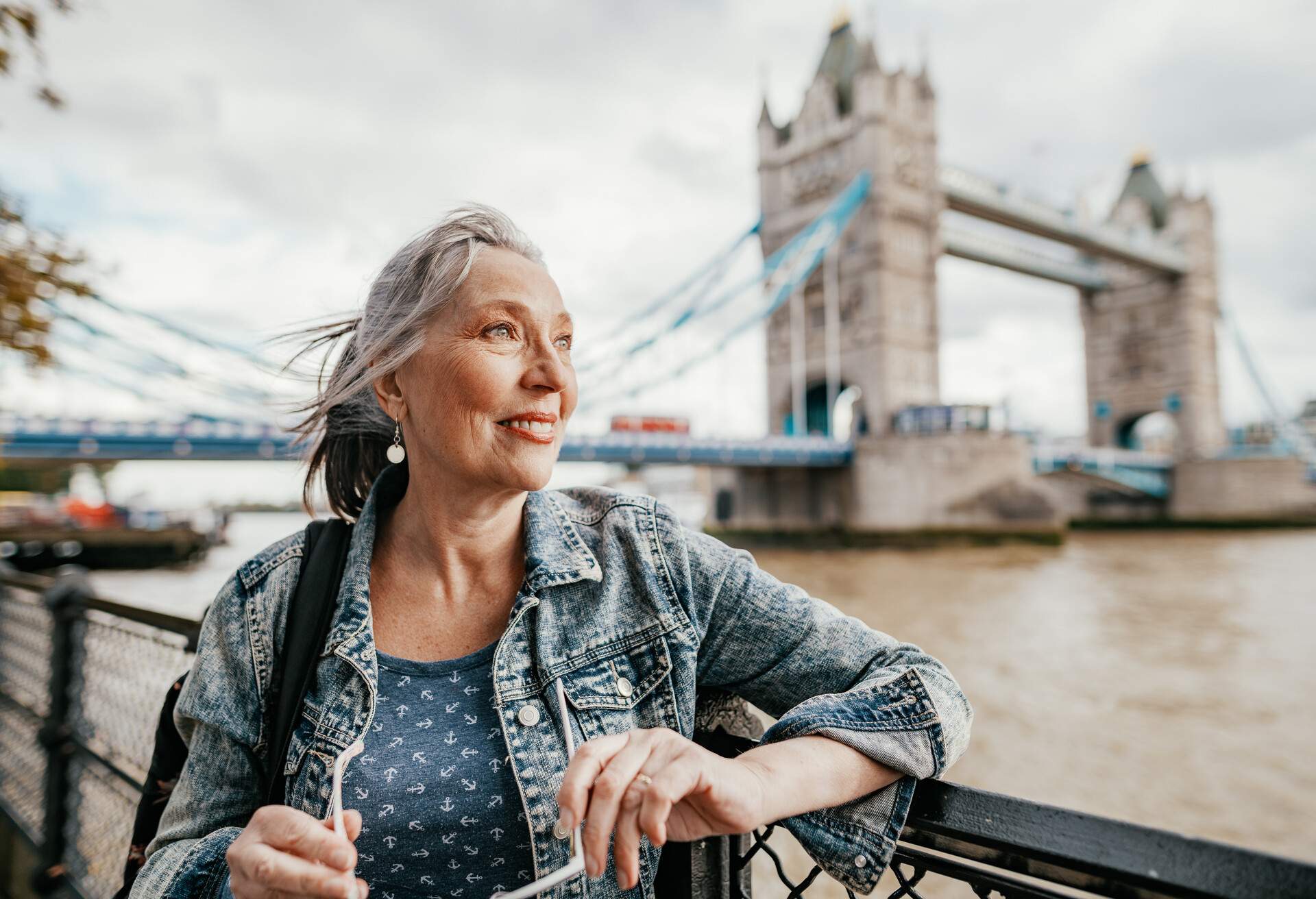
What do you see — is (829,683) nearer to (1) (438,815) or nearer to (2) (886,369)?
(1) (438,815)

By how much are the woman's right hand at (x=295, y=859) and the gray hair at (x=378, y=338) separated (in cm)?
47

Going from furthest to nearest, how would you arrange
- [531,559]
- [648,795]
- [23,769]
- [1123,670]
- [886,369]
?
[886,369]
[1123,670]
[23,769]
[531,559]
[648,795]

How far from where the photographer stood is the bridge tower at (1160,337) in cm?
2717

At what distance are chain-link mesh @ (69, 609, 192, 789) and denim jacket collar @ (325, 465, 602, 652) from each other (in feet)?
2.69

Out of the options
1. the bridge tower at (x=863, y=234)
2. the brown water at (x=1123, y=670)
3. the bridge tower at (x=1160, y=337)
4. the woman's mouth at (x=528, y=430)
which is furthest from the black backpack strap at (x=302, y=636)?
the bridge tower at (x=1160, y=337)

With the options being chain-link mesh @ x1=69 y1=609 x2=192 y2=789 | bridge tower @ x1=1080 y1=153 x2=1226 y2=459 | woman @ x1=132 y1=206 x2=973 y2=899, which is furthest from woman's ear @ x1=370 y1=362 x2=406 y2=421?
bridge tower @ x1=1080 y1=153 x2=1226 y2=459

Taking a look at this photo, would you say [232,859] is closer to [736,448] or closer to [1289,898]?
[1289,898]

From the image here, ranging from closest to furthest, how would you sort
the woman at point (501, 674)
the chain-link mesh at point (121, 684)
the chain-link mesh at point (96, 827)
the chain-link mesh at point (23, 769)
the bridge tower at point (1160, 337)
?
the woman at point (501, 674), the chain-link mesh at point (121, 684), the chain-link mesh at point (96, 827), the chain-link mesh at point (23, 769), the bridge tower at point (1160, 337)

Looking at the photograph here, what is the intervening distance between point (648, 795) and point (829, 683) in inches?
11.2

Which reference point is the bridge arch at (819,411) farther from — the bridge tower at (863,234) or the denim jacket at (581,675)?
the denim jacket at (581,675)

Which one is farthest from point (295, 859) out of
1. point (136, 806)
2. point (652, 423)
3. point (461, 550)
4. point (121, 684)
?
point (652, 423)

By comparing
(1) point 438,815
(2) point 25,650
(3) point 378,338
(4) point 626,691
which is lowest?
(2) point 25,650

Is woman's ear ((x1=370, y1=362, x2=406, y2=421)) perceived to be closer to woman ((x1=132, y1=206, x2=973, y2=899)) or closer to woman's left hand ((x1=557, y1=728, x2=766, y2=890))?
woman ((x1=132, y1=206, x2=973, y2=899))

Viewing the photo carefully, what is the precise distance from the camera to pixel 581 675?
88cm
